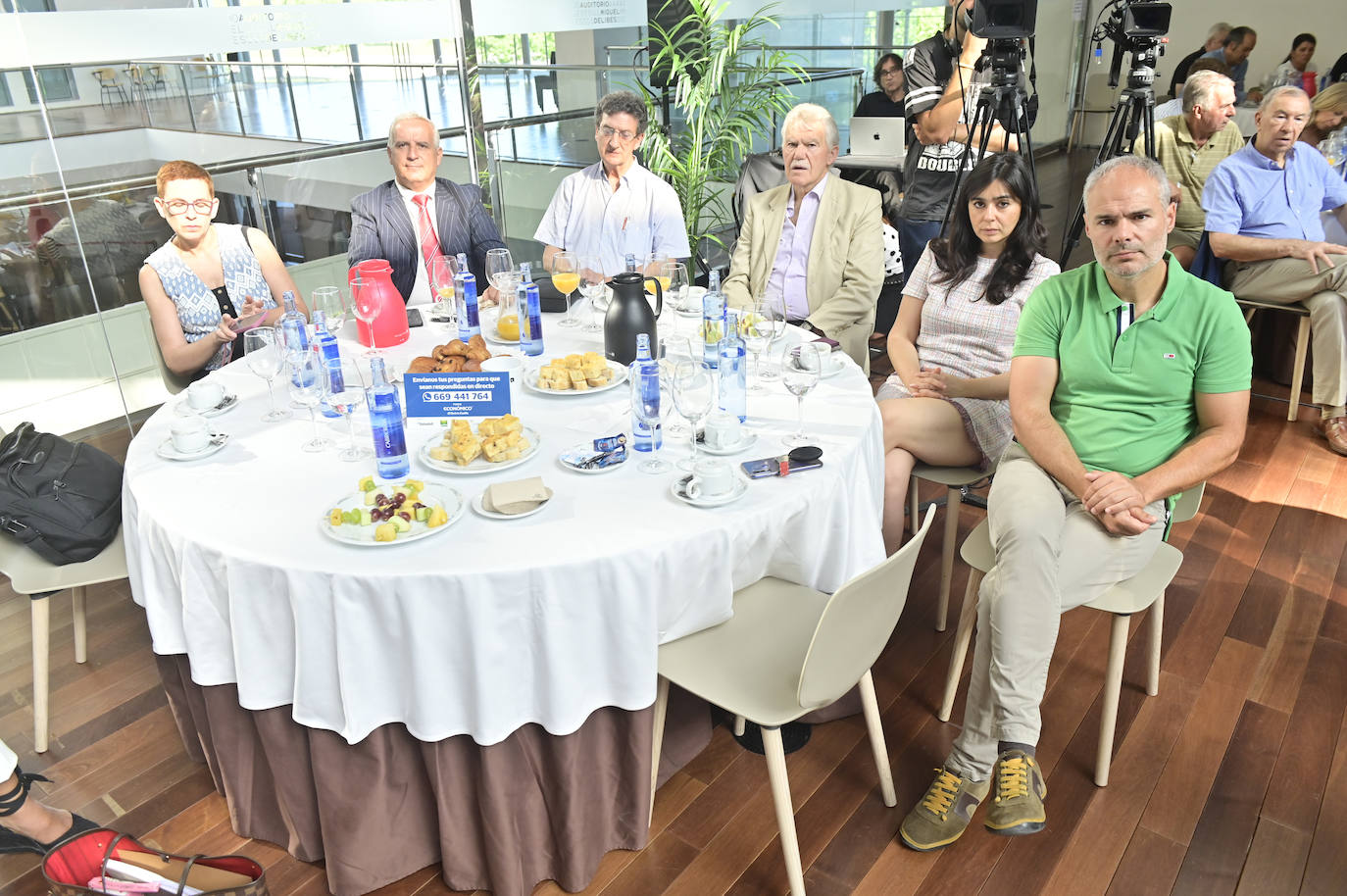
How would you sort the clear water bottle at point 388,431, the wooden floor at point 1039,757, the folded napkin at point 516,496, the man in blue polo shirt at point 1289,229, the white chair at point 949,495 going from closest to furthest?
the folded napkin at point 516,496 → the clear water bottle at point 388,431 → the wooden floor at point 1039,757 → the white chair at point 949,495 → the man in blue polo shirt at point 1289,229

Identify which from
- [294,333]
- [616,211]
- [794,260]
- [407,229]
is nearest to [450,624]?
[294,333]

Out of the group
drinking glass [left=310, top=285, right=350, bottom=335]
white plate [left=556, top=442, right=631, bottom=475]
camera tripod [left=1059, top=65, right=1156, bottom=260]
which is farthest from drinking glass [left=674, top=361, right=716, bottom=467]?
camera tripod [left=1059, top=65, right=1156, bottom=260]

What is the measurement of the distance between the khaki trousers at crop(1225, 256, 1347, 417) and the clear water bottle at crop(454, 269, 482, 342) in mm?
3497

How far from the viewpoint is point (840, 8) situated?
236 inches

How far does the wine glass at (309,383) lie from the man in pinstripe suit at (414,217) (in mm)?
1179

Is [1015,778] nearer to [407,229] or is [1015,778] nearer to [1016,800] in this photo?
[1016,800]

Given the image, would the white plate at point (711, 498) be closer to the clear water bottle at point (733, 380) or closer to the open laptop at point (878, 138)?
the clear water bottle at point (733, 380)

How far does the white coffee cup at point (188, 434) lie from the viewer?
6.78ft

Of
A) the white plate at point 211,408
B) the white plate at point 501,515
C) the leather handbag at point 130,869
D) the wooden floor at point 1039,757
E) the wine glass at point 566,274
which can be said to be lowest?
the wooden floor at point 1039,757

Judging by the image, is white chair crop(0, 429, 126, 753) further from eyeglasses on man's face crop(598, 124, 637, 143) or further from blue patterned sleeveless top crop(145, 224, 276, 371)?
eyeglasses on man's face crop(598, 124, 637, 143)

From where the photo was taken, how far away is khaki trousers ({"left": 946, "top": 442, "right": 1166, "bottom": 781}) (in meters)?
2.07

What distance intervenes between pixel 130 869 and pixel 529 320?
1570 mm

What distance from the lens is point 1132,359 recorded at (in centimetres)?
227

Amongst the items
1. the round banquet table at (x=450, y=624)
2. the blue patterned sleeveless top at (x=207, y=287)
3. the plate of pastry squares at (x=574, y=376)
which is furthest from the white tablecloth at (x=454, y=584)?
the blue patterned sleeveless top at (x=207, y=287)
